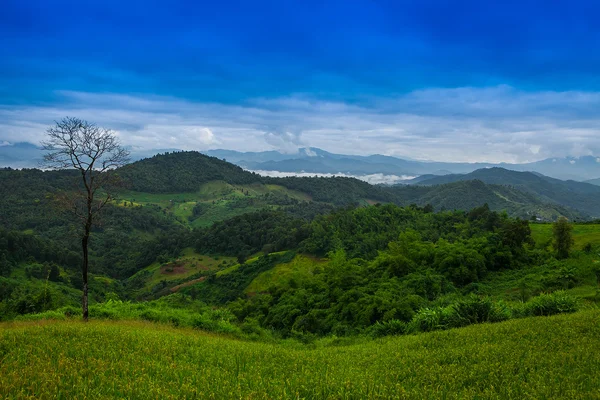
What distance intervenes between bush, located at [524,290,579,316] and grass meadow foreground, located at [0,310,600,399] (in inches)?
71.1

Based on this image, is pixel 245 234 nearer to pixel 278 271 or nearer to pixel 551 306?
pixel 278 271

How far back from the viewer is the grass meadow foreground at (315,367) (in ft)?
21.4

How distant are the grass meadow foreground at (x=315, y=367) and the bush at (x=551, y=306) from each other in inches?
71.1

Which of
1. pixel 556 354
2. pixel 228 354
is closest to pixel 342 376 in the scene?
pixel 228 354

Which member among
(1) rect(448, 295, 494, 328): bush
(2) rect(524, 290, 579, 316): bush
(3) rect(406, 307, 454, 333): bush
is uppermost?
(2) rect(524, 290, 579, 316): bush

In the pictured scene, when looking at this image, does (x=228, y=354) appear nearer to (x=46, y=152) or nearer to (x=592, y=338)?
(x=592, y=338)

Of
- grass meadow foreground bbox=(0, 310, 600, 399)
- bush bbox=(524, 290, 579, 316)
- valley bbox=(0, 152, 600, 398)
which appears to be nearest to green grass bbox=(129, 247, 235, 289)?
valley bbox=(0, 152, 600, 398)

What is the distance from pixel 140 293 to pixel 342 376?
85.5 metres

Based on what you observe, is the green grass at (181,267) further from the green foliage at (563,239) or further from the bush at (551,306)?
the bush at (551,306)

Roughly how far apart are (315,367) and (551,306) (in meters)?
10.7

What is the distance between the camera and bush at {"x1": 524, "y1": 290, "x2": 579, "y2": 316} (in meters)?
13.1

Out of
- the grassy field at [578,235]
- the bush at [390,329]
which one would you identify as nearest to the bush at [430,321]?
the bush at [390,329]

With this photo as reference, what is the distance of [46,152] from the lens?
51.2 ft

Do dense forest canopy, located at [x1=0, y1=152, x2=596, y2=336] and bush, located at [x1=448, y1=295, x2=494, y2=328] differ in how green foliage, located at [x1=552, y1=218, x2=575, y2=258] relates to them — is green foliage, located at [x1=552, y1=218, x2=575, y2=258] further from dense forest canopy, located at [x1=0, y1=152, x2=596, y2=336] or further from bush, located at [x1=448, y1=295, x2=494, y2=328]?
bush, located at [x1=448, y1=295, x2=494, y2=328]
